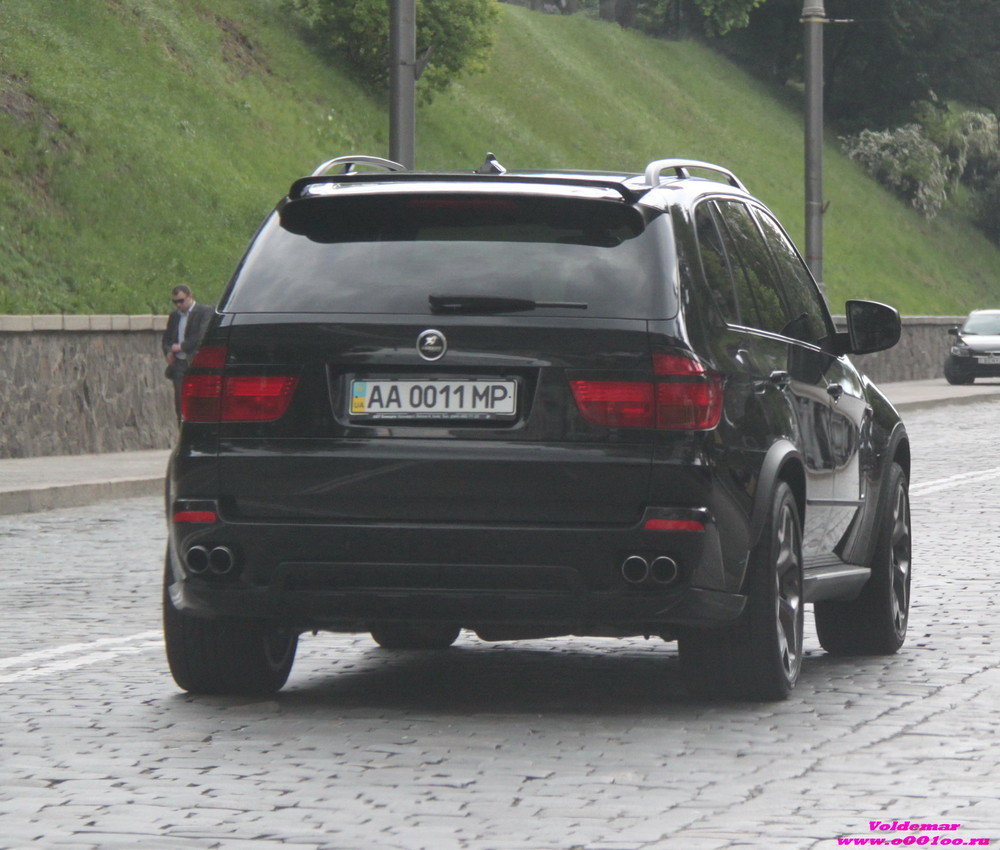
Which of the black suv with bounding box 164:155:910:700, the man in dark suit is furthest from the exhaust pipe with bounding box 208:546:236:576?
the man in dark suit

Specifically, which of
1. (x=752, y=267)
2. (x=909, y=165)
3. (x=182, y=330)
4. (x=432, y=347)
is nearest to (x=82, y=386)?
(x=182, y=330)

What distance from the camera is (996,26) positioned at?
73.5 m

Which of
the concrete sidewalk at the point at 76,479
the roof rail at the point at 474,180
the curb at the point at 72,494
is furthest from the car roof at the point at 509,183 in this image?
the concrete sidewalk at the point at 76,479

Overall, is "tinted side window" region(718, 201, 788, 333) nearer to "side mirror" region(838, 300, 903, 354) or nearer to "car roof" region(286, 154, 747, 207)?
"car roof" region(286, 154, 747, 207)

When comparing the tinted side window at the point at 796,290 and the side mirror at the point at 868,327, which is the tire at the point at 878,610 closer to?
the side mirror at the point at 868,327

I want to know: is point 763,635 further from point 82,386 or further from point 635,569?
point 82,386

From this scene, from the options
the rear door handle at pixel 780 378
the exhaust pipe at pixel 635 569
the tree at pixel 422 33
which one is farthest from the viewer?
the tree at pixel 422 33

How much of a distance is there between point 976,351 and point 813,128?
14415mm

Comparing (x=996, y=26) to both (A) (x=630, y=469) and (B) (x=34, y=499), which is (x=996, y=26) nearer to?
(B) (x=34, y=499)

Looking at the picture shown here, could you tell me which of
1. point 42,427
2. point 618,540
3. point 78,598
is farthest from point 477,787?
point 42,427

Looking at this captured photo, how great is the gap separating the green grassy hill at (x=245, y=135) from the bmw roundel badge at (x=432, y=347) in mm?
18530

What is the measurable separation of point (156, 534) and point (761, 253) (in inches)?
303

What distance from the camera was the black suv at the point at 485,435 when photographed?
21.3 feet

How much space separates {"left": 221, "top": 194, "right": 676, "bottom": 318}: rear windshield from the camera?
6.67 metres
